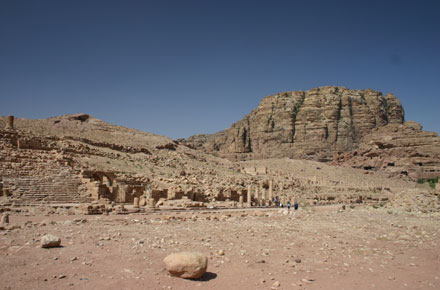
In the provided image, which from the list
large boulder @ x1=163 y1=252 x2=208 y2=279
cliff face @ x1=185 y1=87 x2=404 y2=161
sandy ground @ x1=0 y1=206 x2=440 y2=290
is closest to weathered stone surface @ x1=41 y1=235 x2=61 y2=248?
sandy ground @ x1=0 y1=206 x2=440 y2=290

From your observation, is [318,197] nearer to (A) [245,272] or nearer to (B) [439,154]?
(A) [245,272]

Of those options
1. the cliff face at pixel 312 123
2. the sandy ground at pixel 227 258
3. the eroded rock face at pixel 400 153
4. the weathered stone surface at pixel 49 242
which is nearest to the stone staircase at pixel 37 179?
the sandy ground at pixel 227 258

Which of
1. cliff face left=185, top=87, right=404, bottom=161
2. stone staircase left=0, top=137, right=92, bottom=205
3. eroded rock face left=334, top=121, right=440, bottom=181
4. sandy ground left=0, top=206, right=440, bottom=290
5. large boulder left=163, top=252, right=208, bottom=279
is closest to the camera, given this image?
sandy ground left=0, top=206, right=440, bottom=290

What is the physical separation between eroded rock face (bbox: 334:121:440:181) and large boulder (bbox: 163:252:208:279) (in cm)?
6095

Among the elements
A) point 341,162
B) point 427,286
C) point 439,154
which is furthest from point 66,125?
point 439,154

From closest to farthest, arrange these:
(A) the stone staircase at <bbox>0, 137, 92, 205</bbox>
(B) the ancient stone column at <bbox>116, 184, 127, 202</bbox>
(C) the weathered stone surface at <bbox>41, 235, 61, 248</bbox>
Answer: (C) the weathered stone surface at <bbox>41, 235, 61, 248</bbox> → (A) the stone staircase at <bbox>0, 137, 92, 205</bbox> → (B) the ancient stone column at <bbox>116, 184, 127, 202</bbox>

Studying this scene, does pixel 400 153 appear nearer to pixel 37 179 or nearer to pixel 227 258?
pixel 37 179

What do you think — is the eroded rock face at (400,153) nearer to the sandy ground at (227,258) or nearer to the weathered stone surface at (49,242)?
the sandy ground at (227,258)

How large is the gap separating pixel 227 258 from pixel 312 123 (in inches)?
3380

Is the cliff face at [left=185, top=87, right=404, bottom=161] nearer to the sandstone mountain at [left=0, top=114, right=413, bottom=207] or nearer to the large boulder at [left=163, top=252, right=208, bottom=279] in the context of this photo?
the sandstone mountain at [left=0, top=114, right=413, bottom=207]

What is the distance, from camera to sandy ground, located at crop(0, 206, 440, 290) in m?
6.60

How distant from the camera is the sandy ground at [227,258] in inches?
260

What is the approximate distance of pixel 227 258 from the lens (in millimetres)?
8453

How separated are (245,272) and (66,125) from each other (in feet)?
180
